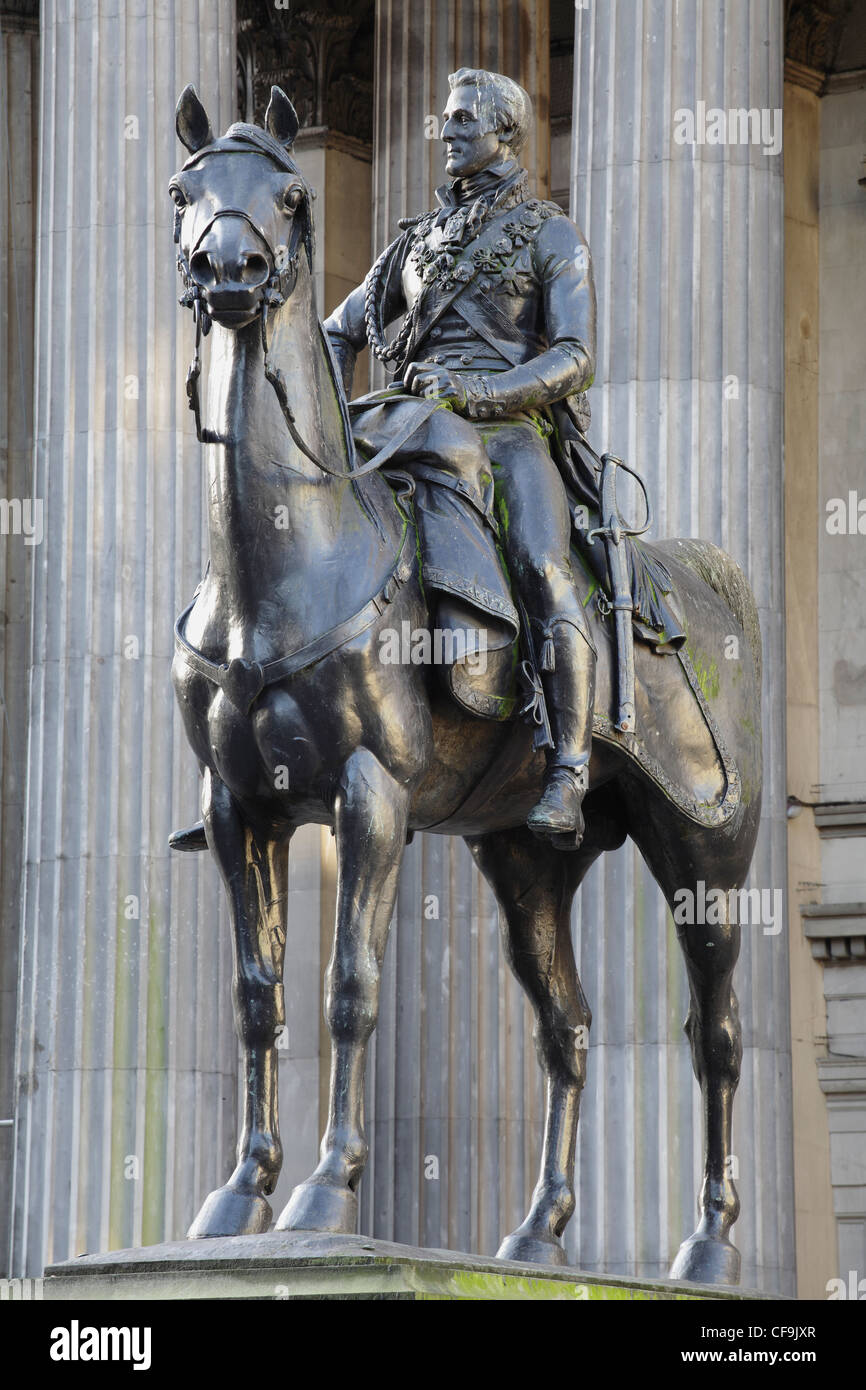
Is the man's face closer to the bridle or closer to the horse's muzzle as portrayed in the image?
the bridle

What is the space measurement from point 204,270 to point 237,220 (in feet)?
0.76

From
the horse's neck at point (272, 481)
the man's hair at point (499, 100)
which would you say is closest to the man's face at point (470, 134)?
the man's hair at point (499, 100)

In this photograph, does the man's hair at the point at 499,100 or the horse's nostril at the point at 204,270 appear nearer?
the horse's nostril at the point at 204,270

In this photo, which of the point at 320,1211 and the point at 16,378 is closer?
the point at 320,1211

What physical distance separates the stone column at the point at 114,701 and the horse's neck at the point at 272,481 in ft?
34.3

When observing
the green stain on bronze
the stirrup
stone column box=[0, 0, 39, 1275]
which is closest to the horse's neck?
the stirrup

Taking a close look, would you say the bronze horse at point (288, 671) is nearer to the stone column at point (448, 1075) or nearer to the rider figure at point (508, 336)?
the rider figure at point (508, 336)

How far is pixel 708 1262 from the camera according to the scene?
1273cm

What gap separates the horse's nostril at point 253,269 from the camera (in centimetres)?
1047

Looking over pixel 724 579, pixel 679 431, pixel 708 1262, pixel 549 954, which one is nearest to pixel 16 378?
pixel 679 431

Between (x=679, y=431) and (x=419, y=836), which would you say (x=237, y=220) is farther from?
(x=419, y=836)

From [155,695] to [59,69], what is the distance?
5.52 m

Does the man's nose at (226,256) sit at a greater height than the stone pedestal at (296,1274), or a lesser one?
greater

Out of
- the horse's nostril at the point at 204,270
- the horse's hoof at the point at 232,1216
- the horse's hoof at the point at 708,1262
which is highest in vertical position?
the horse's nostril at the point at 204,270
